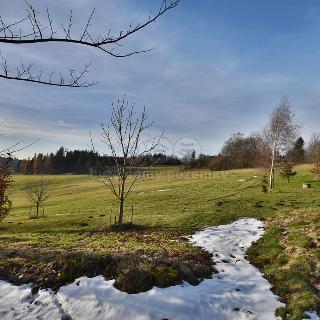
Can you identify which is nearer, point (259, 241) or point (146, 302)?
point (146, 302)

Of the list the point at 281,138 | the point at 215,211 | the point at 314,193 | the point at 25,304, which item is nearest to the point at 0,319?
the point at 25,304

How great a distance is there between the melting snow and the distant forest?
40438 mm

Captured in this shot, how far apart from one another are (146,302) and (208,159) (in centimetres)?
11482

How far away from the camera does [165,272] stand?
11836mm

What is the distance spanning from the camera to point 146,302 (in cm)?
1023

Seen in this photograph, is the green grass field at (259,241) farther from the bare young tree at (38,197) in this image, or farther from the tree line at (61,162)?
the tree line at (61,162)

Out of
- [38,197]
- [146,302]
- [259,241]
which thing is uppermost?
[259,241]

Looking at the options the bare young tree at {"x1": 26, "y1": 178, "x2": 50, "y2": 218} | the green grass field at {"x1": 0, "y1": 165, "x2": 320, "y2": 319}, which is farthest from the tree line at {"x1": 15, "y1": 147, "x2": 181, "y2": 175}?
the green grass field at {"x1": 0, "y1": 165, "x2": 320, "y2": 319}

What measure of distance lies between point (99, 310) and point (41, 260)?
3923mm

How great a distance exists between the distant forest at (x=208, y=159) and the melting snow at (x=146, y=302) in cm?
4044

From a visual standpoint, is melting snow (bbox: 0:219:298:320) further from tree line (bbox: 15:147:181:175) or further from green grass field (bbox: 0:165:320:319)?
tree line (bbox: 15:147:181:175)

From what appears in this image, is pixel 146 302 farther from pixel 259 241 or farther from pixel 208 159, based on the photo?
pixel 208 159

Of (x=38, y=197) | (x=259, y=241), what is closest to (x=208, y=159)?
(x=38, y=197)

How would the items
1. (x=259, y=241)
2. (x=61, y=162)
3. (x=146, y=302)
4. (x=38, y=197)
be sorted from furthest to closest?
(x=61, y=162) → (x=38, y=197) → (x=259, y=241) → (x=146, y=302)
